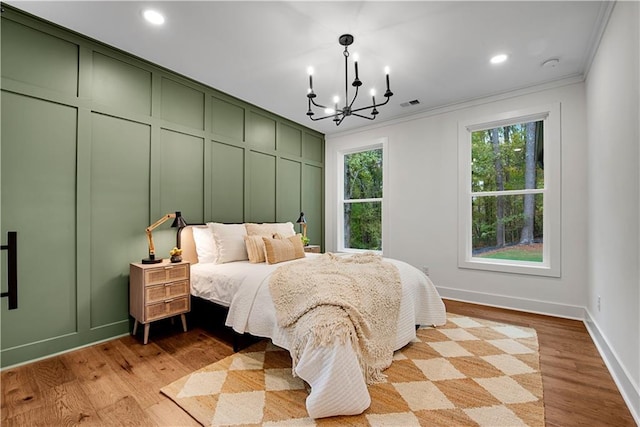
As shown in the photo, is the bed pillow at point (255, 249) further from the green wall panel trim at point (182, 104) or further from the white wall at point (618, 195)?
the white wall at point (618, 195)

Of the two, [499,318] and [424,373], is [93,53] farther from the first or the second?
[499,318]

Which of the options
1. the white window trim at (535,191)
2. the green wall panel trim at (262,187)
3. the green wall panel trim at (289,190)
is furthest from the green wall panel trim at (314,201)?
the white window trim at (535,191)

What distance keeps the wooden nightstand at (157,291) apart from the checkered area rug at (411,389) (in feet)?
2.68

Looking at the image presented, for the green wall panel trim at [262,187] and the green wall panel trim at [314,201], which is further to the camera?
the green wall panel trim at [314,201]

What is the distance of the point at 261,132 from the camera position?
4.22m

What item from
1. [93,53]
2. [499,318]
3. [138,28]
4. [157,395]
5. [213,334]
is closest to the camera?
[157,395]

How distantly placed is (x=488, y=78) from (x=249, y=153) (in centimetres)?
307

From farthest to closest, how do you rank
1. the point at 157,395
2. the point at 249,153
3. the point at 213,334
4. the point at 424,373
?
the point at 249,153 → the point at 213,334 → the point at 424,373 → the point at 157,395

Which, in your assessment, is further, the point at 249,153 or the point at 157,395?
the point at 249,153

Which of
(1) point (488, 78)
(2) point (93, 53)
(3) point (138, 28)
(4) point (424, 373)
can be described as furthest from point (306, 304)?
(1) point (488, 78)

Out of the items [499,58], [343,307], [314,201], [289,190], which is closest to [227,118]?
[289,190]

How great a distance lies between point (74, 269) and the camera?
2.48 m

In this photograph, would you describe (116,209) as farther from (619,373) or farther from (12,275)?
(619,373)

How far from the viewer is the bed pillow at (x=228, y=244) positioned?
310cm
